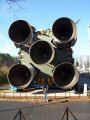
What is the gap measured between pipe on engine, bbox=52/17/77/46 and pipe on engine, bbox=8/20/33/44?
248 centimetres

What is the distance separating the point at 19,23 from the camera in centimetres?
3600

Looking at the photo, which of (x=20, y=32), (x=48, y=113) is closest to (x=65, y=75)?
(x=20, y=32)

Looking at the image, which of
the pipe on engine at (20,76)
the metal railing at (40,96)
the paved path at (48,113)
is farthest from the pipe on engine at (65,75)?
the paved path at (48,113)

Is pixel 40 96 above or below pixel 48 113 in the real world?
above

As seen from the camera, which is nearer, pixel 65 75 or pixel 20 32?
pixel 65 75

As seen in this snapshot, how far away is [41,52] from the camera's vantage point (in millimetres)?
35312

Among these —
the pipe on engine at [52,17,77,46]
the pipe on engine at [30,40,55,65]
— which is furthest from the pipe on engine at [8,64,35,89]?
the pipe on engine at [52,17,77,46]

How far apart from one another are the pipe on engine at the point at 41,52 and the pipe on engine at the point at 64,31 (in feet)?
3.64

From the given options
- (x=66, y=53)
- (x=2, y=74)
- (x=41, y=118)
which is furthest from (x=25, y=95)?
(x=2, y=74)

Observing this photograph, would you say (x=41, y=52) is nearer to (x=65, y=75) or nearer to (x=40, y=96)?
(x=65, y=75)

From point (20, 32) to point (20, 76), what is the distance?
4.40 meters

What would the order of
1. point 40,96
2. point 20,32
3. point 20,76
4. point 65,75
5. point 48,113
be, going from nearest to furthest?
point 48,113, point 40,96, point 65,75, point 20,76, point 20,32

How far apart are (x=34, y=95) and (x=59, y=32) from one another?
682 cm

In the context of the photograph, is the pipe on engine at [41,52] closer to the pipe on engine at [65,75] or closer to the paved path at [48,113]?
the pipe on engine at [65,75]
